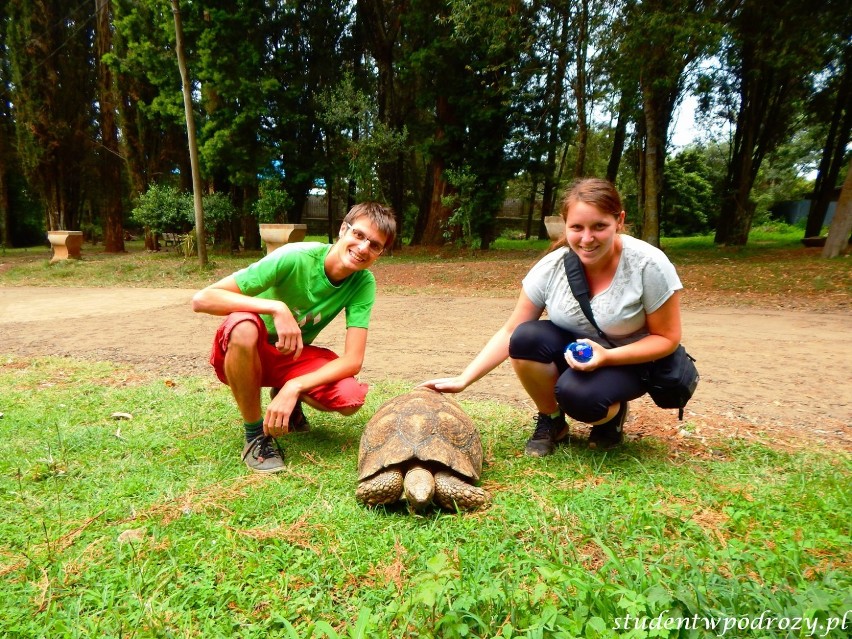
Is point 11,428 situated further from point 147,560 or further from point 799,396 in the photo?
point 799,396

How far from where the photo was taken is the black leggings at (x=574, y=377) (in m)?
2.50

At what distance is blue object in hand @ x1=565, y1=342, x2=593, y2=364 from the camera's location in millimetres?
2455

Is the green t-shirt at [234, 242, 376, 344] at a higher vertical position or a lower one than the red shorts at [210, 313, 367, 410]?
higher

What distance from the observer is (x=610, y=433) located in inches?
113

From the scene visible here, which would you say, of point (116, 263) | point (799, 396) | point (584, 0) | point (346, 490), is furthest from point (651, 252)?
point (116, 263)

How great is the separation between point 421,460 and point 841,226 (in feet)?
41.8

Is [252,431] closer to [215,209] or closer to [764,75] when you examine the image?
[215,209]

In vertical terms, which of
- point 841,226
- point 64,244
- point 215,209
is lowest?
point 64,244

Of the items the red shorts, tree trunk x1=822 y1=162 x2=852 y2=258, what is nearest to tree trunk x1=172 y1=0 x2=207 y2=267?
the red shorts

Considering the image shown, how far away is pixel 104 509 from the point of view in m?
2.19

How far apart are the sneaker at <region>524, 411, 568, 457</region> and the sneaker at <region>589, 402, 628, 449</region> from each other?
0.19 metres

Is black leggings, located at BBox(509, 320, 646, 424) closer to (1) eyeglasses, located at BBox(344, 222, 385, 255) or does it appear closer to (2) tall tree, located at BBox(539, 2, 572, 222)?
(1) eyeglasses, located at BBox(344, 222, 385, 255)

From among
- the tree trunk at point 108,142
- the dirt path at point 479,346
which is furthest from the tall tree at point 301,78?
the dirt path at point 479,346

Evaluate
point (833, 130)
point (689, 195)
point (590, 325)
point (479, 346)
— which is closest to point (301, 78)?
point (479, 346)
